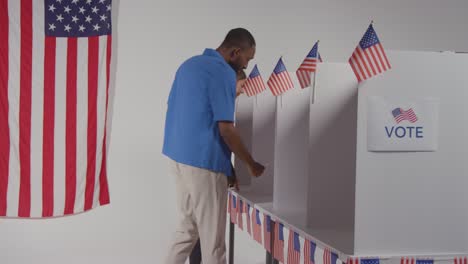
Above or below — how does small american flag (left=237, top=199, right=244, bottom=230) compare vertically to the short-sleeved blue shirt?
below

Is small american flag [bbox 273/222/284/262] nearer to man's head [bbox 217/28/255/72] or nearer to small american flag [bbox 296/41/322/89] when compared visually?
small american flag [bbox 296/41/322/89]

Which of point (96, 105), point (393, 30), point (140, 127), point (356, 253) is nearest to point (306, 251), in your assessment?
point (356, 253)

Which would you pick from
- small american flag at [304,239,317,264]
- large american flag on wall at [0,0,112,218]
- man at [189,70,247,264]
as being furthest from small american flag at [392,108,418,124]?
large american flag on wall at [0,0,112,218]

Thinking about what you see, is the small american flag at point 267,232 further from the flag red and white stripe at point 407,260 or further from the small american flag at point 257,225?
the flag red and white stripe at point 407,260

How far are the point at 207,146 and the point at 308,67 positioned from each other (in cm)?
54

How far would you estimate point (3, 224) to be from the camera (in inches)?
169

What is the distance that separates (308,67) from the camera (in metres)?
2.13

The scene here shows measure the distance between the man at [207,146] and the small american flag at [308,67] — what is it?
34cm

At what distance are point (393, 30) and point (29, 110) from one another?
296cm

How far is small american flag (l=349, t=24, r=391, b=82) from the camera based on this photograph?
5.17 feet

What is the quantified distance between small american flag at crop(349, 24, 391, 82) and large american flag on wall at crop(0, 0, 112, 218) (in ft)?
8.98

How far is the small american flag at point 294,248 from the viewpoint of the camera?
6.69 feet

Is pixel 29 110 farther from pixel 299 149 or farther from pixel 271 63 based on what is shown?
pixel 299 149

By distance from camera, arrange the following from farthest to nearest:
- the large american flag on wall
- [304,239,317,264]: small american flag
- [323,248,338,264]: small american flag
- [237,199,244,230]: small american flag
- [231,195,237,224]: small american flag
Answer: the large american flag on wall → [231,195,237,224]: small american flag → [237,199,244,230]: small american flag → [304,239,317,264]: small american flag → [323,248,338,264]: small american flag
